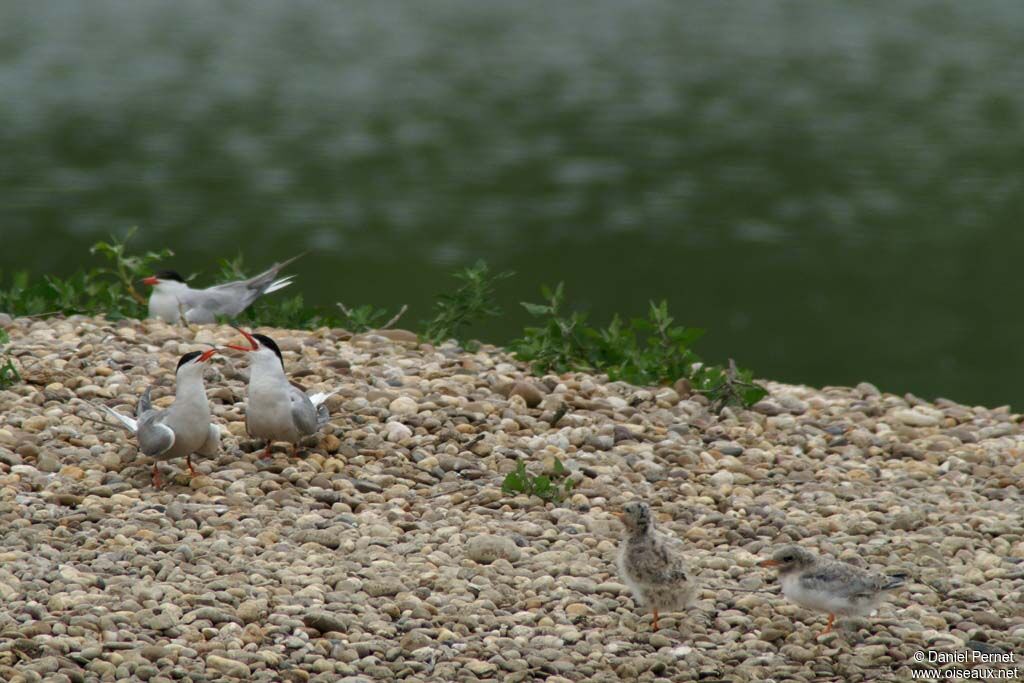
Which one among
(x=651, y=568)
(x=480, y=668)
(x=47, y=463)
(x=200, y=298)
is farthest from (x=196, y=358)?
(x=200, y=298)

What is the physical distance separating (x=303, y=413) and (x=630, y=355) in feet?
7.07

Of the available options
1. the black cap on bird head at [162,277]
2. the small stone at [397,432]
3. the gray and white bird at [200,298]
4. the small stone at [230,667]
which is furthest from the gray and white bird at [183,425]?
the black cap on bird head at [162,277]

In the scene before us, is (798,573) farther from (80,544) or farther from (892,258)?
(892,258)

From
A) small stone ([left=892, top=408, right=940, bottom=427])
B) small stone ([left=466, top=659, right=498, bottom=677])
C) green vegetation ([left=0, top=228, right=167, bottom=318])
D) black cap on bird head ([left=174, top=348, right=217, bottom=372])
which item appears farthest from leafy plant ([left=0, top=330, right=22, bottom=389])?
small stone ([left=892, top=408, right=940, bottom=427])

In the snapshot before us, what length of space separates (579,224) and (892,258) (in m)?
3.11

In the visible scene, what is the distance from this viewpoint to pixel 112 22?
875 inches

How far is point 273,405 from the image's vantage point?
5.97 meters

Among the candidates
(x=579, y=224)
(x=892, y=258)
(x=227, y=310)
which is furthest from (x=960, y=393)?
(x=227, y=310)

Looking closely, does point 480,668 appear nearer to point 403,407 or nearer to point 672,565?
point 672,565

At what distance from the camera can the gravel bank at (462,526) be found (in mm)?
4758

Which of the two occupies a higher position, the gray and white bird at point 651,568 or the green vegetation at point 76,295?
the gray and white bird at point 651,568

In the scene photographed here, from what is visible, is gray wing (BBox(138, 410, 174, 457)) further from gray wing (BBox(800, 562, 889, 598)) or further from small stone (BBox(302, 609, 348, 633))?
gray wing (BBox(800, 562, 889, 598))

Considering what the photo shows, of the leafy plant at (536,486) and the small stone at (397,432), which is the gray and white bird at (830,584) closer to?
the leafy plant at (536,486)

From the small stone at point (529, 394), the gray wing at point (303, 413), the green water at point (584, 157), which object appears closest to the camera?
the gray wing at point (303, 413)
